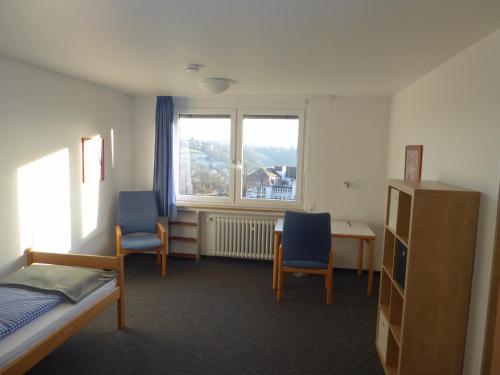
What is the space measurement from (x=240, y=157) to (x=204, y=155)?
51cm

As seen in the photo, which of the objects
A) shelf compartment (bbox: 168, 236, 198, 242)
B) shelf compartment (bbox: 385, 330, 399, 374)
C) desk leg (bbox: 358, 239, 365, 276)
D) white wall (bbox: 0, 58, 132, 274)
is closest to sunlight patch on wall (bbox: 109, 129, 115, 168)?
white wall (bbox: 0, 58, 132, 274)

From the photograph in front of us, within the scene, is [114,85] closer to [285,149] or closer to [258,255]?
[285,149]

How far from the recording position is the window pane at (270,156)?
4.61 meters

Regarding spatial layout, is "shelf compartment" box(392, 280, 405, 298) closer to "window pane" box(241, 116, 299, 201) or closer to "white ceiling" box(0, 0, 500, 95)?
"white ceiling" box(0, 0, 500, 95)

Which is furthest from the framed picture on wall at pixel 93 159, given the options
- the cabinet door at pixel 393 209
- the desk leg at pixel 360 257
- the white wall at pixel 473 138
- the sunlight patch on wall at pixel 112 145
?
the white wall at pixel 473 138

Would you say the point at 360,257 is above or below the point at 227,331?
above

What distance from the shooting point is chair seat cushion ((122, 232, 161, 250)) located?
4020 millimetres

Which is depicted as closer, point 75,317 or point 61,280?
point 75,317

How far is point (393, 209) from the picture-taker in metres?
2.49

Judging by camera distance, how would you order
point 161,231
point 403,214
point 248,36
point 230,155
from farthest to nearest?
point 230,155, point 161,231, point 403,214, point 248,36

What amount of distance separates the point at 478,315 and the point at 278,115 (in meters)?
3.24

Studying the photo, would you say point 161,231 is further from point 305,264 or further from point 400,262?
point 400,262

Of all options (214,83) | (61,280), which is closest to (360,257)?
(214,83)

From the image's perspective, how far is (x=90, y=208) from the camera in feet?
13.3
